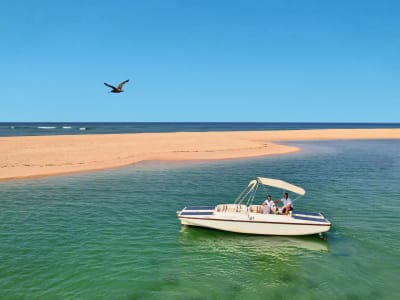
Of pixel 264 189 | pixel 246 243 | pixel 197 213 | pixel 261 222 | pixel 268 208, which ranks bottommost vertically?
pixel 246 243

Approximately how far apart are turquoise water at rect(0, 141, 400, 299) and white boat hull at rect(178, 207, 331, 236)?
1.63 ft

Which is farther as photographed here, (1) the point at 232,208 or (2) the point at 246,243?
(1) the point at 232,208

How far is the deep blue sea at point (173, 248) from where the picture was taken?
Answer: 43.5ft

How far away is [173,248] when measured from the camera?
679 inches

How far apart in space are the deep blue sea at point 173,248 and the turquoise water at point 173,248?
0.05m

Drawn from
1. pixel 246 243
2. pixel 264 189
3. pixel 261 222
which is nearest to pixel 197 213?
pixel 246 243

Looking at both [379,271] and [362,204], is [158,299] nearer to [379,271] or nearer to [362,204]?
[379,271]

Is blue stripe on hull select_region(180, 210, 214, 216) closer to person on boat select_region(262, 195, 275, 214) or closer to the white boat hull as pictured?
the white boat hull

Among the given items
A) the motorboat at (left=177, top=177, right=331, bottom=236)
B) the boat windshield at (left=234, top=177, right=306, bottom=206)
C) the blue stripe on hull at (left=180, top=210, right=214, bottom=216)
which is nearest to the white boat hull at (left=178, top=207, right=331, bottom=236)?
the motorboat at (left=177, top=177, right=331, bottom=236)

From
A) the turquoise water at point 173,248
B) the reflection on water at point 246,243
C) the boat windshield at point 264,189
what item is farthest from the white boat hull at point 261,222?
the boat windshield at point 264,189

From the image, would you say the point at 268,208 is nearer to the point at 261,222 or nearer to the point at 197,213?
the point at 261,222

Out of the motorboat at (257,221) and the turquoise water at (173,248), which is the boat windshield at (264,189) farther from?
the turquoise water at (173,248)

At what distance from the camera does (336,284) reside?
13586mm

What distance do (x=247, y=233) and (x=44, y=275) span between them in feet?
33.1
